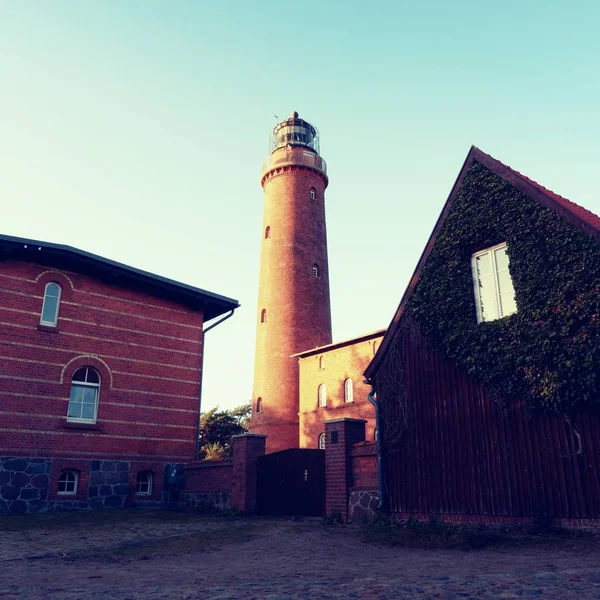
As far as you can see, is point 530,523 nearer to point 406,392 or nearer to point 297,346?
point 406,392

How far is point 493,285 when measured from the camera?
38.4 feet

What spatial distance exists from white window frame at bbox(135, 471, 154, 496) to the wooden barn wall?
887 centimetres

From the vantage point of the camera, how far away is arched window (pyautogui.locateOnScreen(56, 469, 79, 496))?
16.3 m

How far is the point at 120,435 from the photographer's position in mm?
17547

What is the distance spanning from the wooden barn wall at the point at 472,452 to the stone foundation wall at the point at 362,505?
489mm

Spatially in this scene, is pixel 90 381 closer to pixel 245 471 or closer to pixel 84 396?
pixel 84 396

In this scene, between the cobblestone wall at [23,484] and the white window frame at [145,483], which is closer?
the cobblestone wall at [23,484]

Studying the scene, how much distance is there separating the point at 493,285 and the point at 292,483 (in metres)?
7.39

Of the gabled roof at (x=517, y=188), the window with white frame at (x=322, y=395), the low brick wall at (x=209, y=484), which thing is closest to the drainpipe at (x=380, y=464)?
the gabled roof at (x=517, y=188)

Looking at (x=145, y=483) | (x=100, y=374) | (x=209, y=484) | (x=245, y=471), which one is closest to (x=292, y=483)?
(x=245, y=471)

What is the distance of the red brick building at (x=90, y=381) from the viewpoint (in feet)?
52.1

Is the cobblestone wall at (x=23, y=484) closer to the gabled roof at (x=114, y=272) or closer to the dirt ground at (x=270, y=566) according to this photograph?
the dirt ground at (x=270, y=566)

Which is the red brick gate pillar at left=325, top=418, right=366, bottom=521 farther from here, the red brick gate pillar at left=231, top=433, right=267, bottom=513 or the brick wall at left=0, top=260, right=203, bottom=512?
the brick wall at left=0, top=260, right=203, bottom=512

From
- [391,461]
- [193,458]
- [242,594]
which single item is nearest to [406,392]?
[391,461]
